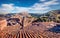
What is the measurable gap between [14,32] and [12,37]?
0.65ft

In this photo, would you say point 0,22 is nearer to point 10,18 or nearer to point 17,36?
point 17,36

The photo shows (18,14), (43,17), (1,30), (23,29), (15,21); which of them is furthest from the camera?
(43,17)

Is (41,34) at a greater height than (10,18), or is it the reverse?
(10,18)

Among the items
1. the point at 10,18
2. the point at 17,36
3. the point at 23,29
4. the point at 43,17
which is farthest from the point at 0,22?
the point at 43,17

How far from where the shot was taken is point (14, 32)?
113 inches

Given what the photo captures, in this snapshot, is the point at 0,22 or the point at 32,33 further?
the point at 32,33

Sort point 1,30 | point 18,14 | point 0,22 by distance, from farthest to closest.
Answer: point 18,14 < point 1,30 < point 0,22

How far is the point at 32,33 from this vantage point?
286 centimetres

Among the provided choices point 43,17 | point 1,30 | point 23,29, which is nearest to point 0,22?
point 1,30

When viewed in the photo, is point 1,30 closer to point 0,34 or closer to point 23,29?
point 0,34

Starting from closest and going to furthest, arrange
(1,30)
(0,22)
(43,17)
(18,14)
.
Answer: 1. (0,22)
2. (1,30)
3. (18,14)
4. (43,17)

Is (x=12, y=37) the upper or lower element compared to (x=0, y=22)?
lower

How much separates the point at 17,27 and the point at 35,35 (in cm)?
57

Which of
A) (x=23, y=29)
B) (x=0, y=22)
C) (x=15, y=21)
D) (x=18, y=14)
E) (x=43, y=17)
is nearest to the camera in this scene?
(x=0, y=22)
